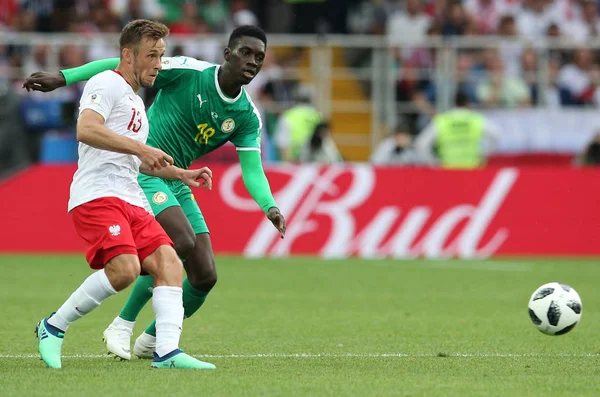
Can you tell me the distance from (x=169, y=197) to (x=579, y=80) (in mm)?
14653

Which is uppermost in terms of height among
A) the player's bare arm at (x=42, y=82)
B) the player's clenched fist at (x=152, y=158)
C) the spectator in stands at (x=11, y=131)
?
the player's bare arm at (x=42, y=82)

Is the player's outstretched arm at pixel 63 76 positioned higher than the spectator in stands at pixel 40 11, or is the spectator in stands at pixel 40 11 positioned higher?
the player's outstretched arm at pixel 63 76

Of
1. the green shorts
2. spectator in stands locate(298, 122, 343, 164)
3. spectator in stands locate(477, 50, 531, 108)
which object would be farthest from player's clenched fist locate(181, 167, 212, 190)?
spectator in stands locate(477, 50, 531, 108)

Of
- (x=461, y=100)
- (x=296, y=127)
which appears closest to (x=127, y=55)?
(x=296, y=127)

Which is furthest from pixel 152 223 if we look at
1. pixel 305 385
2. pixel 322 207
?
pixel 322 207

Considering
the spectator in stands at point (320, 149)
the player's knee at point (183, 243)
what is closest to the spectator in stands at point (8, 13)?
the spectator in stands at point (320, 149)

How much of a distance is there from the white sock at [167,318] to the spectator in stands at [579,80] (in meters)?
15.0

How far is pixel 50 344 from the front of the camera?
729cm

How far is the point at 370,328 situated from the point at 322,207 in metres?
7.59

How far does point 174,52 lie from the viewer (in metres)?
18.3

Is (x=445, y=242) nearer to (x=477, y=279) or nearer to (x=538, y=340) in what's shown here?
(x=477, y=279)

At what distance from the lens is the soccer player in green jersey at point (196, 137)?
812cm

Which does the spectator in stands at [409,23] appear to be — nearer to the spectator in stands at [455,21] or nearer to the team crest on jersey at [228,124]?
the spectator in stands at [455,21]

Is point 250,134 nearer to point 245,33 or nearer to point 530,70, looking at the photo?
point 245,33
